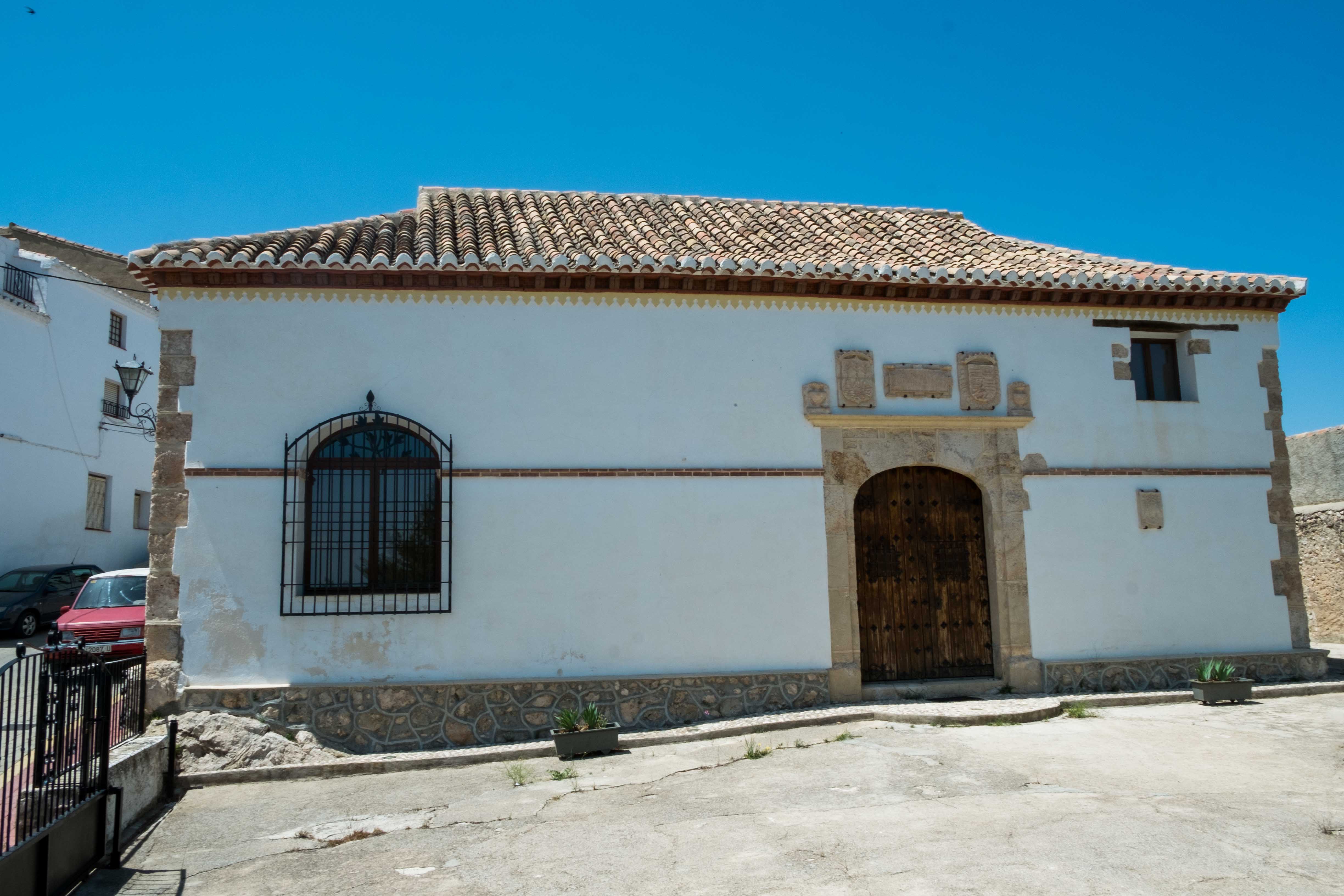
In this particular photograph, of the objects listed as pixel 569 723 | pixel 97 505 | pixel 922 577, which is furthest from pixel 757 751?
pixel 97 505

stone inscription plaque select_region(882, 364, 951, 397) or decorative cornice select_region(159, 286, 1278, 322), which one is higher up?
decorative cornice select_region(159, 286, 1278, 322)

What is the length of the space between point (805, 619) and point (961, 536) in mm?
1970

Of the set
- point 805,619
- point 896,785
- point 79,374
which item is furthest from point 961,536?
point 79,374

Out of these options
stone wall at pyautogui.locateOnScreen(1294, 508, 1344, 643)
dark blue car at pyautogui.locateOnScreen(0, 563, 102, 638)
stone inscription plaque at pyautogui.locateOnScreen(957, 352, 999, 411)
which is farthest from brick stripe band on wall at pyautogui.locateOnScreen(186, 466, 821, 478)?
dark blue car at pyautogui.locateOnScreen(0, 563, 102, 638)

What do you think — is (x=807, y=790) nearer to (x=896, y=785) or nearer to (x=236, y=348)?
(x=896, y=785)

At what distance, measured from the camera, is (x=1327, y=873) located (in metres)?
4.34

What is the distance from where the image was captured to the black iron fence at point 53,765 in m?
4.45

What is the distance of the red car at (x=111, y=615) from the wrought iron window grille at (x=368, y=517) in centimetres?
301

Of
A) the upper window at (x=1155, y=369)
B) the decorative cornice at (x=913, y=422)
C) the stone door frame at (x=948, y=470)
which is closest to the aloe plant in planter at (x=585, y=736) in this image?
the stone door frame at (x=948, y=470)

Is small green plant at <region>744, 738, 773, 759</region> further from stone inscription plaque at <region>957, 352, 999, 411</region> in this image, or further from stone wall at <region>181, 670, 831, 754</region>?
stone inscription plaque at <region>957, 352, 999, 411</region>

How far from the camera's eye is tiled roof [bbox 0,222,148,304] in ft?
72.6

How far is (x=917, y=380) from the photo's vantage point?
938 cm

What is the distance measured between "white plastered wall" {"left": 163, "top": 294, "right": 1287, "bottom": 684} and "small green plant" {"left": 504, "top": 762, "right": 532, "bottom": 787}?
1.04 meters

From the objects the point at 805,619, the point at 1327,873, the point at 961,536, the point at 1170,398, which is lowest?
the point at 1327,873
